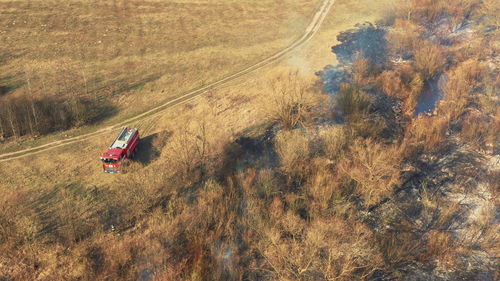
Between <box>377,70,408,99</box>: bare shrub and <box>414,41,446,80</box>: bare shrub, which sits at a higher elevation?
<box>414,41,446,80</box>: bare shrub

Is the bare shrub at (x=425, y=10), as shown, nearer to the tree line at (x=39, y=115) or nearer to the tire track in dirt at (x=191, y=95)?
the tire track in dirt at (x=191, y=95)

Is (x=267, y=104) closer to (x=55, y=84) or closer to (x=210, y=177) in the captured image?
(x=210, y=177)

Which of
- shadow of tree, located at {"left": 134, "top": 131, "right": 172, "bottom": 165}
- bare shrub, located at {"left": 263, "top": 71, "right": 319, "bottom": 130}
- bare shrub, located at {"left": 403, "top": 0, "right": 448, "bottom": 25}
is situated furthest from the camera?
bare shrub, located at {"left": 403, "top": 0, "right": 448, "bottom": 25}

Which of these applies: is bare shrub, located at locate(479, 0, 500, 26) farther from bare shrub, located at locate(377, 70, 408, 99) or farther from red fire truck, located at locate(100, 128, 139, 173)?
red fire truck, located at locate(100, 128, 139, 173)

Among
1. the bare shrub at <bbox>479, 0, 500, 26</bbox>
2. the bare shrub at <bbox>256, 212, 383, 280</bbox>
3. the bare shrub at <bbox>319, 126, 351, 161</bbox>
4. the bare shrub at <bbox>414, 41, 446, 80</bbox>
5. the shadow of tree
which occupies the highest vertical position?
the bare shrub at <bbox>479, 0, 500, 26</bbox>

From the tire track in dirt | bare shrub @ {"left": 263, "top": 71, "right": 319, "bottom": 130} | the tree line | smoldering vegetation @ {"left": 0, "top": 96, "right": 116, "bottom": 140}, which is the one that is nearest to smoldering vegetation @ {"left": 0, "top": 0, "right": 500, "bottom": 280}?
bare shrub @ {"left": 263, "top": 71, "right": 319, "bottom": 130}

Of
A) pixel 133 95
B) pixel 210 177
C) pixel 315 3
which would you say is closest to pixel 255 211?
pixel 210 177

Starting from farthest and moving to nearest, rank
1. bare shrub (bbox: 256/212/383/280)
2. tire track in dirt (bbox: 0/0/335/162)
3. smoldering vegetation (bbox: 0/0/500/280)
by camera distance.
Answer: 1. tire track in dirt (bbox: 0/0/335/162)
2. smoldering vegetation (bbox: 0/0/500/280)
3. bare shrub (bbox: 256/212/383/280)

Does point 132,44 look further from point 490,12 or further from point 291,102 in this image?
point 490,12

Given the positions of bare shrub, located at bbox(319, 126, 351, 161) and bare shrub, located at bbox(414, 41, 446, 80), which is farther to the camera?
bare shrub, located at bbox(414, 41, 446, 80)
